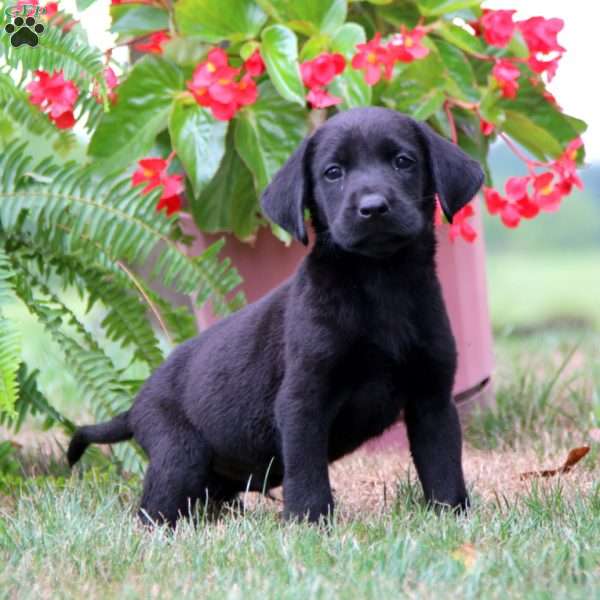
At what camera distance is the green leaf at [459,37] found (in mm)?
3846

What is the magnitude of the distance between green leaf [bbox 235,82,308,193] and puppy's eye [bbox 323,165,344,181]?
3.01 feet

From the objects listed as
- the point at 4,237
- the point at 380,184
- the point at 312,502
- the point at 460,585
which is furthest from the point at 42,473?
the point at 460,585

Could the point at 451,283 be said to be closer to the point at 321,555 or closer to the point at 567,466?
the point at 567,466

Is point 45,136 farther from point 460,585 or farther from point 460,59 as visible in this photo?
point 460,585

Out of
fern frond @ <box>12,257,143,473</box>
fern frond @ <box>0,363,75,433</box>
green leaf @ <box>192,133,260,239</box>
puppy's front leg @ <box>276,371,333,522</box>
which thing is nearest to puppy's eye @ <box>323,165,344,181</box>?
puppy's front leg @ <box>276,371,333,522</box>

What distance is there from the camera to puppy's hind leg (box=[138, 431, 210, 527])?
119 inches

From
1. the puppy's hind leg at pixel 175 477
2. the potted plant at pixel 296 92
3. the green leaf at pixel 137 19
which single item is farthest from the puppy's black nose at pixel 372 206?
the green leaf at pixel 137 19

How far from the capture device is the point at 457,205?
111 inches

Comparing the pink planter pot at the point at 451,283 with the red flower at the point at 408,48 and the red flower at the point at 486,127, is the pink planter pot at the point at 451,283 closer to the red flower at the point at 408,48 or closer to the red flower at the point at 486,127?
the red flower at the point at 486,127

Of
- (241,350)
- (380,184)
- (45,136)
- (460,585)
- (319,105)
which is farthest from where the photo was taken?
(45,136)

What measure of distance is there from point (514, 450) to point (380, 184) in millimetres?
1522

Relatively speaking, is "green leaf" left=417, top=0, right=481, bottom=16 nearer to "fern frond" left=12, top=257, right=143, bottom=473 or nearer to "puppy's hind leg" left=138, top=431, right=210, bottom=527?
"fern frond" left=12, top=257, right=143, bottom=473

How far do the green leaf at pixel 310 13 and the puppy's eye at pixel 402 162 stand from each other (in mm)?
1106

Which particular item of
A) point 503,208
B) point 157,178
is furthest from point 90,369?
point 503,208
